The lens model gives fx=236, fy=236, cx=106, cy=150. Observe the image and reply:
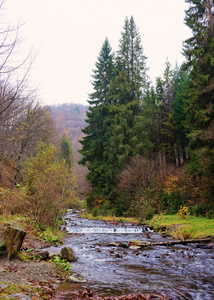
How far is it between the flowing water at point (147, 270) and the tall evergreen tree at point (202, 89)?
16.3 feet

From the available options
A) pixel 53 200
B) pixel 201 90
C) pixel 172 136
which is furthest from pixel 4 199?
pixel 172 136

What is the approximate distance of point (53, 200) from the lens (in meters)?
10.8

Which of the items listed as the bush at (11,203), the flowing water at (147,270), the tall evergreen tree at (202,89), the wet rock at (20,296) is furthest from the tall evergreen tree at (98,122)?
the wet rock at (20,296)

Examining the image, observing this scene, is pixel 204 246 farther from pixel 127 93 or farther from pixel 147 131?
pixel 127 93

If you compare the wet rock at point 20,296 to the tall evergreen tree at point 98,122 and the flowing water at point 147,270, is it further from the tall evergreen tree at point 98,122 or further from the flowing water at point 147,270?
the tall evergreen tree at point 98,122

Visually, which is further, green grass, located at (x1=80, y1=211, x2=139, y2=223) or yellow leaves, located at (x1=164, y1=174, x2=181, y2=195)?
green grass, located at (x1=80, y1=211, x2=139, y2=223)

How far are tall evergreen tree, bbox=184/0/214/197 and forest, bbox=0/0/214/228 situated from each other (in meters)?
0.06

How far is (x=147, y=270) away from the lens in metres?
6.59

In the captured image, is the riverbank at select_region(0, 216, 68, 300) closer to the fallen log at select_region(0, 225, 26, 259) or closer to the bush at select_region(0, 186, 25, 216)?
the fallen log at select_region(0, 225, 26, 259)

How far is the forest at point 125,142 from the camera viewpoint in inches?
419

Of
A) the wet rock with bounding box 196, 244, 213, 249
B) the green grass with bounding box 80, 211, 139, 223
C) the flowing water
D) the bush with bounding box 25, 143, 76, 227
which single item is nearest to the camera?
the flowing water

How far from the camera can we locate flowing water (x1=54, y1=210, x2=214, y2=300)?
5.00 m

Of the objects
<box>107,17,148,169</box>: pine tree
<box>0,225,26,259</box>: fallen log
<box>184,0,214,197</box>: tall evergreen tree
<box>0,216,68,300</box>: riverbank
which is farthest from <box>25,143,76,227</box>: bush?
<box>107,17,148,169</box>: pine tree

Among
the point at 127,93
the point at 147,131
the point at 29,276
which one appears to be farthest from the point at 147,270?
the point at 127,93
